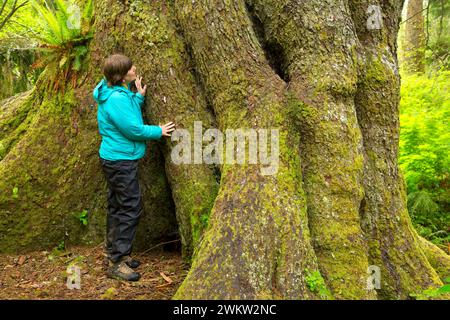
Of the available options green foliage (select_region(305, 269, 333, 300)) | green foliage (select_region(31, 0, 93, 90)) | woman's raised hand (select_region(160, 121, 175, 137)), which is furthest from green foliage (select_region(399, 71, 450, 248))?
green foliage (select_region(31, 0, 93, 90))

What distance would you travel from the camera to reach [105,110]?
13.7ft

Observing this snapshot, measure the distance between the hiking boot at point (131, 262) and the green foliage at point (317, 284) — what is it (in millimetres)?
2084

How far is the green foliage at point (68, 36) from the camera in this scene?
4.71 meters

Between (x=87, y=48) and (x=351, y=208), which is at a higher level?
(x=87, y=48)

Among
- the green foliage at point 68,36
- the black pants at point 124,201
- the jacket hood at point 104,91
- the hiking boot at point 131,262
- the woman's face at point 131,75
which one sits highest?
the green foliage at point 68,36

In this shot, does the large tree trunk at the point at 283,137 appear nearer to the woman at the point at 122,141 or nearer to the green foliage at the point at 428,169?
the woman at the point at 122,141

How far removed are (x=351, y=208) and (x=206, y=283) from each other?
4.83ft

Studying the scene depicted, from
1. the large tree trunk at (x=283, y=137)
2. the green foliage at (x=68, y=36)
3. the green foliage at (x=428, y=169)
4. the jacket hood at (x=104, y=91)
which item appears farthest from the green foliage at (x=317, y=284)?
the green foliage at (x=428, y=169)

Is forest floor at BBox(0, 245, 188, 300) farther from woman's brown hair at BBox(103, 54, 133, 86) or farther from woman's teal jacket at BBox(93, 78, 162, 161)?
woman's brown hair at BBox(103, 54, 133, 86)

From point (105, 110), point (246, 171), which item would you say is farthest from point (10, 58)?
point (246, 171)

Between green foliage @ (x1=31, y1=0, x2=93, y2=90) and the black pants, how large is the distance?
138 centimetres

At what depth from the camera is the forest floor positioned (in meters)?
3.98

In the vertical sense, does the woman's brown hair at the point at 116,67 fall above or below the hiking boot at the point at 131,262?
above

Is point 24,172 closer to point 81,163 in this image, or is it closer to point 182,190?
point 81,163
